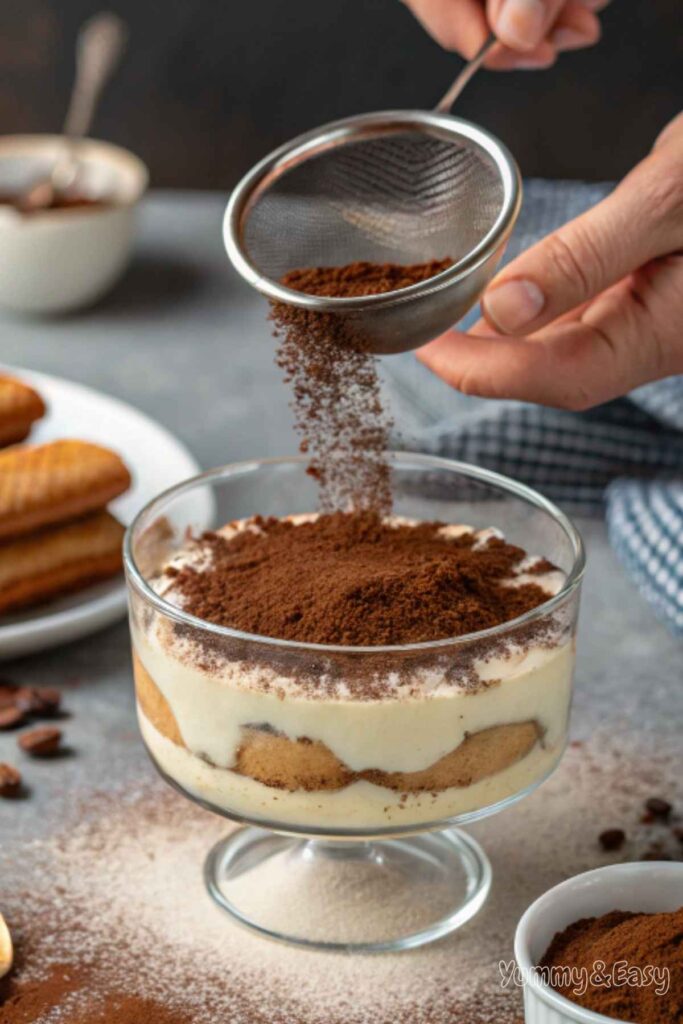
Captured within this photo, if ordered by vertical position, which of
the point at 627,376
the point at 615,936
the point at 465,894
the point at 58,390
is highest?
the point at 627,376

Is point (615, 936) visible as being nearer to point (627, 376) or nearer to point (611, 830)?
point (611, 830)

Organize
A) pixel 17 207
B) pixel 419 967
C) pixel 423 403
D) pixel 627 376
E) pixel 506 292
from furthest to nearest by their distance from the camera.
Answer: pixel 17 207 → pixel 423 403 → pixel 627 376 → pixel 506 292 → pixel 419 967

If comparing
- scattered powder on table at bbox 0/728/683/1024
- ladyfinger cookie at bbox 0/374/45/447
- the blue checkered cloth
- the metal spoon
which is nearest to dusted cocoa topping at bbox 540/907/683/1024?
scattered powder on table at bbox 0/728/683/1024

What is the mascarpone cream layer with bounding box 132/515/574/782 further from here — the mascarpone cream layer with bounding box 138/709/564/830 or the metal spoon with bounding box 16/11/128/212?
the metal spoon with bounding box 16/11/128/212

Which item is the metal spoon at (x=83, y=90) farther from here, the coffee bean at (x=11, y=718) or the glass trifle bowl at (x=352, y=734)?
the glass trifle bowl at (x=352, y=734)

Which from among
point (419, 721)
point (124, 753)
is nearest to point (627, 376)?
point (419, 721)

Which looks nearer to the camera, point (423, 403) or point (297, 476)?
point (297, 476)
